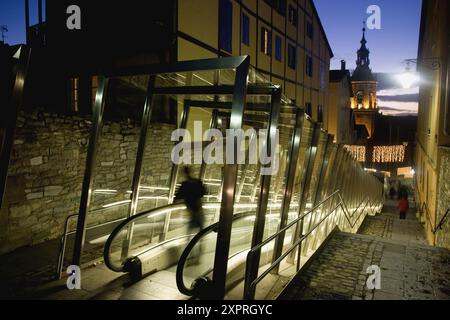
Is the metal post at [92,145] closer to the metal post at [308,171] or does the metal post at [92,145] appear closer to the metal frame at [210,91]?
the metal frame at [210,91]

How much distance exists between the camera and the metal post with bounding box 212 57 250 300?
311cm

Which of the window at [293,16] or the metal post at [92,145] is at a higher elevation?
the window at [293,16]

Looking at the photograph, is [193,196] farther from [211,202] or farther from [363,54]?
[363,54]

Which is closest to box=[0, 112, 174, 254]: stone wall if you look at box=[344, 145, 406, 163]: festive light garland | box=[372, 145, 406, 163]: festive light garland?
box=[344, 145, 406, 163]: festive light garland

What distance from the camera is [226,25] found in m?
12.5

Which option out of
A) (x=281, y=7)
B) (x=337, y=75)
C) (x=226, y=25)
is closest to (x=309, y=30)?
(x=281, y=7)

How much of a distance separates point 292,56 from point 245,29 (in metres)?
6.04

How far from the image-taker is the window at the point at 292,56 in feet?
61.0

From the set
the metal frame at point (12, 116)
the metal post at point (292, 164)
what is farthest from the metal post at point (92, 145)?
the metal post at point (292, 164)

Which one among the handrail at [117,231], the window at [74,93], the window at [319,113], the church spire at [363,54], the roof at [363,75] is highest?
the church spire at [363,54]

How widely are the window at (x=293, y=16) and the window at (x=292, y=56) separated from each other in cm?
155
